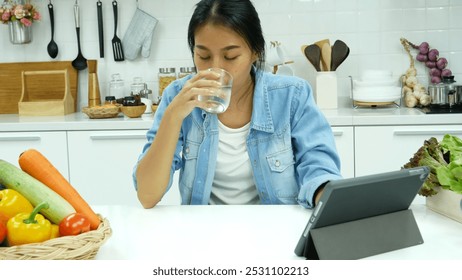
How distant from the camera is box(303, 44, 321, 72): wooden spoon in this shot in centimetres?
329

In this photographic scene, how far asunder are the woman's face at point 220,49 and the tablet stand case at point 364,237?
618 millimetres

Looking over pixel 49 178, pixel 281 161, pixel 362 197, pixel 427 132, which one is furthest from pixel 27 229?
pixel 427 132

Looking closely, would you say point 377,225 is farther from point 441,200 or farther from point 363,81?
point 363,81

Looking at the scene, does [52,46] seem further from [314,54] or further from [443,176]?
[443,176]

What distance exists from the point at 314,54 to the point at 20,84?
6.03ft

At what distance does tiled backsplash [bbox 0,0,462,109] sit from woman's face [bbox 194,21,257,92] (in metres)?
1.91

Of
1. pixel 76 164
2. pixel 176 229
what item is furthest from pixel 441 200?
pixel 76 164

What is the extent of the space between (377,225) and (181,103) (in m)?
0.59

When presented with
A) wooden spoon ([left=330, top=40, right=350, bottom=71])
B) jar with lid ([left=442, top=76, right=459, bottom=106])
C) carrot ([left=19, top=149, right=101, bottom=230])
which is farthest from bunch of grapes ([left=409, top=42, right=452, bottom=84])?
carrot ([left=19, top=149, right=101, bottom=230])

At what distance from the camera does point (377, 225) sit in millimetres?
1217

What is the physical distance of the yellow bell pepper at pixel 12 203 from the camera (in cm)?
119

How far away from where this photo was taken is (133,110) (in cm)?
317

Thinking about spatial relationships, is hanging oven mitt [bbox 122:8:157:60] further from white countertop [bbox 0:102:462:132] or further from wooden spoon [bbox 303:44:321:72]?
wooden spoon [bbox 303:44:321:72]

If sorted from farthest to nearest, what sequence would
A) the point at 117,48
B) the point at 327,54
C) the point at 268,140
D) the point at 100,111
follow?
the point at 117,48
the point at 327,54
the point at 100,111
the point at 268,140
